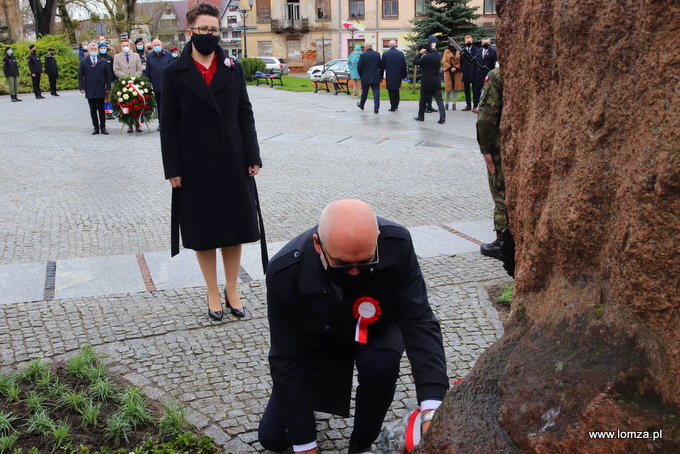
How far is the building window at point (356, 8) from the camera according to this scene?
57.5 meters

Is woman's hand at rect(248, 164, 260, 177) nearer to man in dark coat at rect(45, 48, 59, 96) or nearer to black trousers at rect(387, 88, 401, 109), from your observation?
black trousers at rect(387, 88, 401, 109)

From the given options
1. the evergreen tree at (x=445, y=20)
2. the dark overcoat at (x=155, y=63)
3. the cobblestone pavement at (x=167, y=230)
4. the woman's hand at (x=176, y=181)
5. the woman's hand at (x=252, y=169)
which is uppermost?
the evergreen tree at (x=445, y=20)

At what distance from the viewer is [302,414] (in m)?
2.87

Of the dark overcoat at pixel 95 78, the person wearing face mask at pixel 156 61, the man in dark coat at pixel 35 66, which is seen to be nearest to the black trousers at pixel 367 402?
the person wearing face mask at pixel 156 61

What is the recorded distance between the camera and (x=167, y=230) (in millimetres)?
6973

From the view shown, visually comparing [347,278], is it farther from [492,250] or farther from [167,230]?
[167,230]

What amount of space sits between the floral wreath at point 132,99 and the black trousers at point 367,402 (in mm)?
12260

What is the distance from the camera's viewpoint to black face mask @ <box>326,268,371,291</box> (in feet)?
9.12

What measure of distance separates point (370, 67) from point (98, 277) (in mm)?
13612

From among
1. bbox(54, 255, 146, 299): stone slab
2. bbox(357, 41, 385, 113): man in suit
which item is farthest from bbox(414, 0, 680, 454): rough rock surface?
bbox(357, 41, 385, 113): man in suit

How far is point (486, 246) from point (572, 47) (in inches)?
151

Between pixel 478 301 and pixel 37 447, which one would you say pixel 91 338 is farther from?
pixel 478 301

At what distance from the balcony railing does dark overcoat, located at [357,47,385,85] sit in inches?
1710

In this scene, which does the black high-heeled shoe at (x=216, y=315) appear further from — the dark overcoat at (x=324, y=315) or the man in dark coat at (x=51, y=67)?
the man in dark coat at (x=51, y=67)
